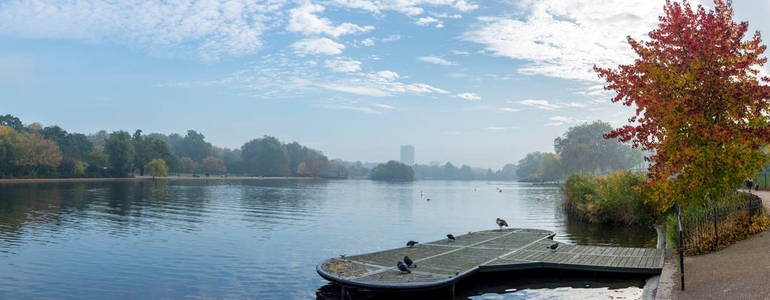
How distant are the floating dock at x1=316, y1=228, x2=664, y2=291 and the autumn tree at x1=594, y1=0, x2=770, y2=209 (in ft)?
10.3

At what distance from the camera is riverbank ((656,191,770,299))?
11.3 m

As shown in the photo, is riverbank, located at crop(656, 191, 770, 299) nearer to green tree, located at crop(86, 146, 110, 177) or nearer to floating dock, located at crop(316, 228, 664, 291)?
floating dock, located at crop(316, 228, 664, 291)

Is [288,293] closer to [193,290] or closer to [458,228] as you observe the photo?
[193,290]

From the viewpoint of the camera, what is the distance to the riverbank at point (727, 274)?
11.3 m

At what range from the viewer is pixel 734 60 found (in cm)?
1582

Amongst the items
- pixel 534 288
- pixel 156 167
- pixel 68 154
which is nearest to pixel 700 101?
pixel 534 288

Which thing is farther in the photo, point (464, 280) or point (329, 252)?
point (329, 252)

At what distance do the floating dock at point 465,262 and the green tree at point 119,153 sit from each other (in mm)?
117423

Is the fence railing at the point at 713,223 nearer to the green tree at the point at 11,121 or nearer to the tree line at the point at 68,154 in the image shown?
the tree line at the point at 68,154

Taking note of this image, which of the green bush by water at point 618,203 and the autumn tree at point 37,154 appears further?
the autumn tree at point 37,154

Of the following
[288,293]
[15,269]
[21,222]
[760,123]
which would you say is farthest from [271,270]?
[21,222]

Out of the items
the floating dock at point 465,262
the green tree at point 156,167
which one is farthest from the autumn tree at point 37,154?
the floating dock at point 465,262

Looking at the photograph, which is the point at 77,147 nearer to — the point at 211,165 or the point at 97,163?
the point at 97,163

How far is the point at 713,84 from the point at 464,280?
1026 cm
